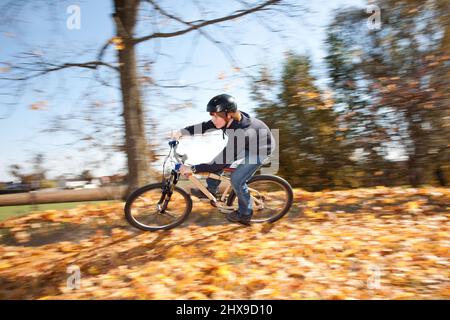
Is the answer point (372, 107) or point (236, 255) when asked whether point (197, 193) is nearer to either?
point (236, 255)

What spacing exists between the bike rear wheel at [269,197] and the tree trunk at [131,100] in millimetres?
1805

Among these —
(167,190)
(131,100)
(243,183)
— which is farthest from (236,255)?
(131,100)

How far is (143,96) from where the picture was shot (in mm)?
5891

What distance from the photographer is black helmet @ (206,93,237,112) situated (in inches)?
169

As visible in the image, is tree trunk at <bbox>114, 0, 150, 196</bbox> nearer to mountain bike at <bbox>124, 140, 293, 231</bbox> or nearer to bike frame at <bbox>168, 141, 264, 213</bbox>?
mountain bike at <bbox>124, 140, 293, 231</bbox>

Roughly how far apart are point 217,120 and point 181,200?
120 centimetres

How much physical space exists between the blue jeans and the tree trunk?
6.32 feet

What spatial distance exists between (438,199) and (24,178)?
276 inches

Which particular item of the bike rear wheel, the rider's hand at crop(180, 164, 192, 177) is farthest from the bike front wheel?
the bike rear wheel

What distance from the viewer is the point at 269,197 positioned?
16.6 feet

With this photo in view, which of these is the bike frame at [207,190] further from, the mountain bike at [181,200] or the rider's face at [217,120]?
the rider's face at [217,120]

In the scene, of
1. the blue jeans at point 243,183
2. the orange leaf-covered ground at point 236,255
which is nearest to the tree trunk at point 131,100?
the orange leaf-covered ground at point 236,255
